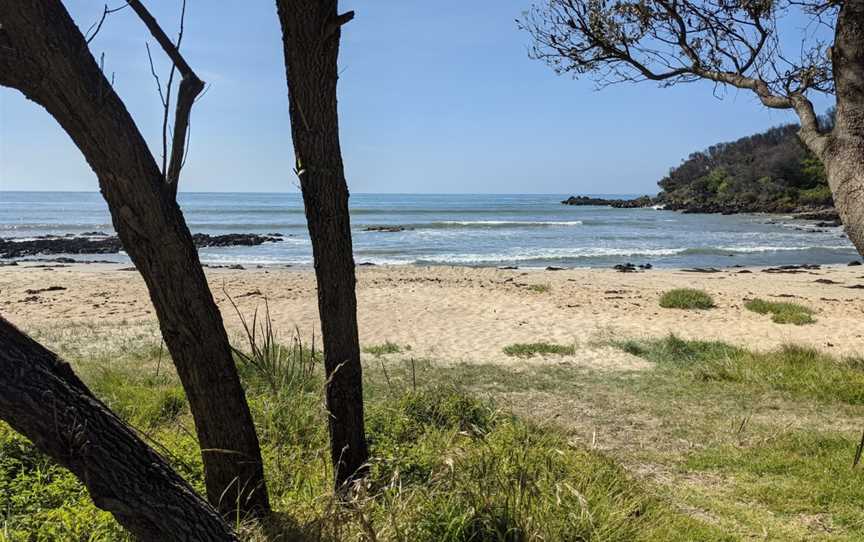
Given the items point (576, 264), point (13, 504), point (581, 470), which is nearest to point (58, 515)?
point (13, 504)

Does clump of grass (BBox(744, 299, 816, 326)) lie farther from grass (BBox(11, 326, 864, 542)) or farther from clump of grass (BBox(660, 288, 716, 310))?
grass (BBox(11, 326, 864, 542))

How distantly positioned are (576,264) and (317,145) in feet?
81.0

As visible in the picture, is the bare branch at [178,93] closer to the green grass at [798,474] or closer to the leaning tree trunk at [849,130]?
the leaning tree trunk at [849,130]

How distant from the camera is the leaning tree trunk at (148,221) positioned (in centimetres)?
238

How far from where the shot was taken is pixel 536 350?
9602mm

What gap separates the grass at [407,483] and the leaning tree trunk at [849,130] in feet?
5.62

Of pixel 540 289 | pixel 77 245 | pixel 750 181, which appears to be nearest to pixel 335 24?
pixel 540 289

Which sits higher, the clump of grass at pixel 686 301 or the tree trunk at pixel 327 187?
the tree trunk at pixel 327 187

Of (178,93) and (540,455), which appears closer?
(178,93)

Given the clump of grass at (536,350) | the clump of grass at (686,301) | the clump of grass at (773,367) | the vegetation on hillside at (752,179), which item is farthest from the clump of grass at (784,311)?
the vegetation on hillside at (752,179)

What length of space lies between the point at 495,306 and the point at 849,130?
37.6 feet

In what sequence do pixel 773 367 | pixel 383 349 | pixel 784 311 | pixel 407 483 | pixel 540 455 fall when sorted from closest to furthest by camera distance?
pixel 407 483
pixel 540 455
pixel 773 367
pixel 383 349
pixel 784 311

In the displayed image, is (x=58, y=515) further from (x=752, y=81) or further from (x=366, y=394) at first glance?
(x=752, y=81)

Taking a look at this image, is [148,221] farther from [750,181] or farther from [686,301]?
[750,181]
